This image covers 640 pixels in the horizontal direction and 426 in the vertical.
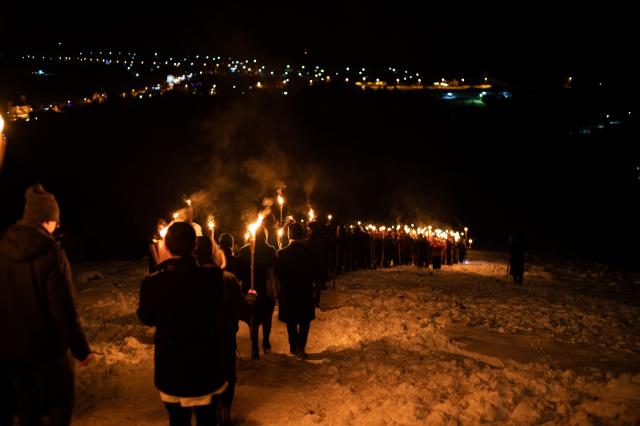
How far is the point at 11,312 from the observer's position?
11.2ft

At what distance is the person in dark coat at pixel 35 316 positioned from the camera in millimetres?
3398

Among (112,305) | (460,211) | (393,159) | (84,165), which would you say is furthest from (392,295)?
(393,159)

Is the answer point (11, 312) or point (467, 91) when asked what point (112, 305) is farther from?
point (467, 91)

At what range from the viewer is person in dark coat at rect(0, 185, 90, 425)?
340 cm

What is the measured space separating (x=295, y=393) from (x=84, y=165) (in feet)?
158

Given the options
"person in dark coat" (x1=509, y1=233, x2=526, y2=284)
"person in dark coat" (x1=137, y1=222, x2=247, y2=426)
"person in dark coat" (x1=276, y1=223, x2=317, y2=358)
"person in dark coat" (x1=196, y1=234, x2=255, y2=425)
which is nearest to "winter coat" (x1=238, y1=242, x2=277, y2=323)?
"person in dark coat" (x1=276, y1=223, x2=317, y2=358)

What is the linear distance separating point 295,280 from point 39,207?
12.8ft

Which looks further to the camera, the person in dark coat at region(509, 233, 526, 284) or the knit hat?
the person in dark coat at region(509, 233, 526, 284)

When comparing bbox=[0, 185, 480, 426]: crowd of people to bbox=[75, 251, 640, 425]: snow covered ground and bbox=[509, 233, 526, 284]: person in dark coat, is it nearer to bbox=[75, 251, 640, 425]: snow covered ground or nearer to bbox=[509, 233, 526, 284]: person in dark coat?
bbox=[75, 251, 640, 425]: snow covered ground

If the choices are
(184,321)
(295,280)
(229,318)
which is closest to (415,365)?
(295,280)

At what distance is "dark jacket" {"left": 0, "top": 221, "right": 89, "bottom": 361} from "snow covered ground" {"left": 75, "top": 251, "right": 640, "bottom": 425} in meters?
1.87

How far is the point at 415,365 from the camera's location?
6.65 m

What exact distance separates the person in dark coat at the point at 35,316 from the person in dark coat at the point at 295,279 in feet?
12.0

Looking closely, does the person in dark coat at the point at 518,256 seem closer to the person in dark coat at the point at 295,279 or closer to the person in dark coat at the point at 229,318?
the person in dark coat at the point at 295,279
